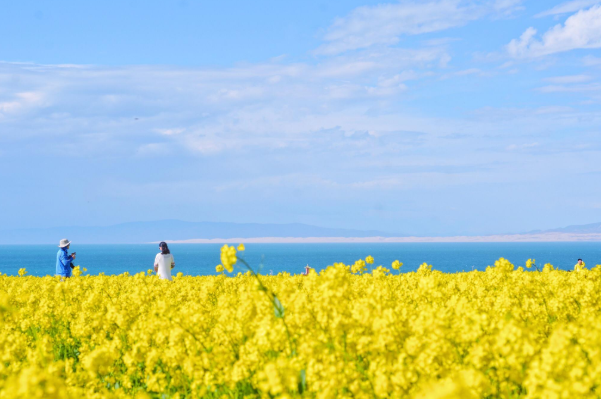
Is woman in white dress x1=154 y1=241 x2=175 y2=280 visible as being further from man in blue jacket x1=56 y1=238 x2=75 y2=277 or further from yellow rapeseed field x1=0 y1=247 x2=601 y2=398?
yellow rapeseed field x1=0 y1=247 x2=601 y2=398

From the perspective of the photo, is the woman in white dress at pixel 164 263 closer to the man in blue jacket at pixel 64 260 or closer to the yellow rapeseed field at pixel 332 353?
the man in blue jacket at pixel 64 260

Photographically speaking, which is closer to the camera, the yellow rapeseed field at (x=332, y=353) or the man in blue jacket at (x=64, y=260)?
the yellow rapeseed field at (x=332, y=353)

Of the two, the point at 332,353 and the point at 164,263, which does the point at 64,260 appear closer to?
the point at 164,263

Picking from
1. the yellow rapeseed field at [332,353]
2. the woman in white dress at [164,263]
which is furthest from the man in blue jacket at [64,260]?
the yellow rapeseed field at [332,353]

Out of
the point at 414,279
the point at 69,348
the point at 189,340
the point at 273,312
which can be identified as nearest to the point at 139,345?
the point at 189,340

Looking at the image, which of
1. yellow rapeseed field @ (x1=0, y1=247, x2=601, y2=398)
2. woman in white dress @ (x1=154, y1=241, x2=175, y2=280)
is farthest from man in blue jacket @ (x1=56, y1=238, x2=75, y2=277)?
yellow rapeseed field @ (x1=0, y1=247, x2=601, y2=398)

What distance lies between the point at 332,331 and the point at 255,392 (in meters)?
1.21

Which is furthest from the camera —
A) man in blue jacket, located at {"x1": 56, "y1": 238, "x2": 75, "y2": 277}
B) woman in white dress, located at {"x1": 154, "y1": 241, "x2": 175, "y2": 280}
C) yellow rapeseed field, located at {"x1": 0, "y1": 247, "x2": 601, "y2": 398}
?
man in blue jacket, located at {"x1": 56, "y1": 238, "x2": 75, "y2": 277}

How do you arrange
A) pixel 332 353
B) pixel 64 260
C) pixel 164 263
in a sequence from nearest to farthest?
pixel 332 353
pixel 164 263
pixel 64 260

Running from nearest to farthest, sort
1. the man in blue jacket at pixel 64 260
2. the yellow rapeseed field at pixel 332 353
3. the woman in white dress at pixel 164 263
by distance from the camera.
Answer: the yellow rapeseed field at pixel 332 353, the woman in white dress at pixel 164 263, the man in blue jacket at pixel 64 260

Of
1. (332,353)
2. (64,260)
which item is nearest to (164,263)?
(64,260)

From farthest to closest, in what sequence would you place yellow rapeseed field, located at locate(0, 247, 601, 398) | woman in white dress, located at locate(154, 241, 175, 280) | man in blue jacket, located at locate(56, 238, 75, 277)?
man in blue jacket, located at locate(56, 238, 75, 277)
woman in white dress, located at locate(154, 241, 175, 280)
yellow rapeseed field, located at locate(0, 247, 601, 398)

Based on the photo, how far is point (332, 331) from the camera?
4656 millimetres

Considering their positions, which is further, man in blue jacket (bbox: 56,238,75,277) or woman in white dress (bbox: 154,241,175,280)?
man in blue jacket (bbox: 56,238,75,277)
